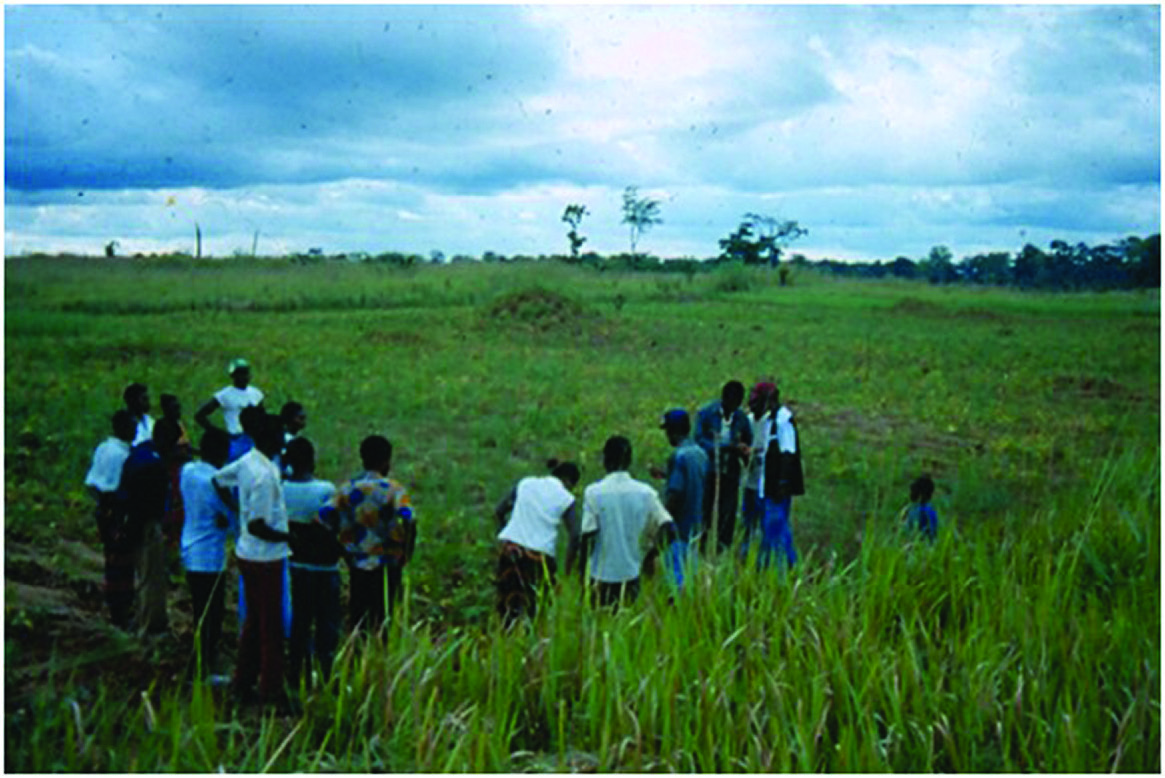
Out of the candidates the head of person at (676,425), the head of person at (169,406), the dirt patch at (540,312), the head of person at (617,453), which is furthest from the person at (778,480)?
the dirt patch at (540,312)

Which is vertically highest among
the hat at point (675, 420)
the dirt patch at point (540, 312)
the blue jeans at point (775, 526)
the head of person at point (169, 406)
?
the dirt patch at point (540, 312)

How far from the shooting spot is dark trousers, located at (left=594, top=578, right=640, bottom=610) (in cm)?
519

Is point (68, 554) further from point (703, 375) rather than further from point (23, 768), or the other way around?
point (703, 375)

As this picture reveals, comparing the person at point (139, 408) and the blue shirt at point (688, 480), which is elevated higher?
the person at point (139, 408)

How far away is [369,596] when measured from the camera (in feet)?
15.6

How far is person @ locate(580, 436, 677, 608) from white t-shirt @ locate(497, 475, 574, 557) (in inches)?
5.7

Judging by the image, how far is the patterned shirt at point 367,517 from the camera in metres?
4.59

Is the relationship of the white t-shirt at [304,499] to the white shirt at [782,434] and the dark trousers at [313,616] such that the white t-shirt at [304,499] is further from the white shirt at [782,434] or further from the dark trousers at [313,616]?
the white shirt at [782,434]

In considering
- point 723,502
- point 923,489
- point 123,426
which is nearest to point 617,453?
point 723,502

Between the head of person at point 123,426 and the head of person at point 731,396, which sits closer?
the head of person at point 123,426

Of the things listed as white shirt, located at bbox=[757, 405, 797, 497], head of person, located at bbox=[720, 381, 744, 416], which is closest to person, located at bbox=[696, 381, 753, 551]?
head of person, located at bbox=[720, 381, 744, 416]

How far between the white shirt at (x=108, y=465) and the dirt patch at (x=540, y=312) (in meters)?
5.61

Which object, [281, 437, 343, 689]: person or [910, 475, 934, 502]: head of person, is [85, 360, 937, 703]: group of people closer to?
[281, 437, 343, 689]: person

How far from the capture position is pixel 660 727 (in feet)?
14.0
